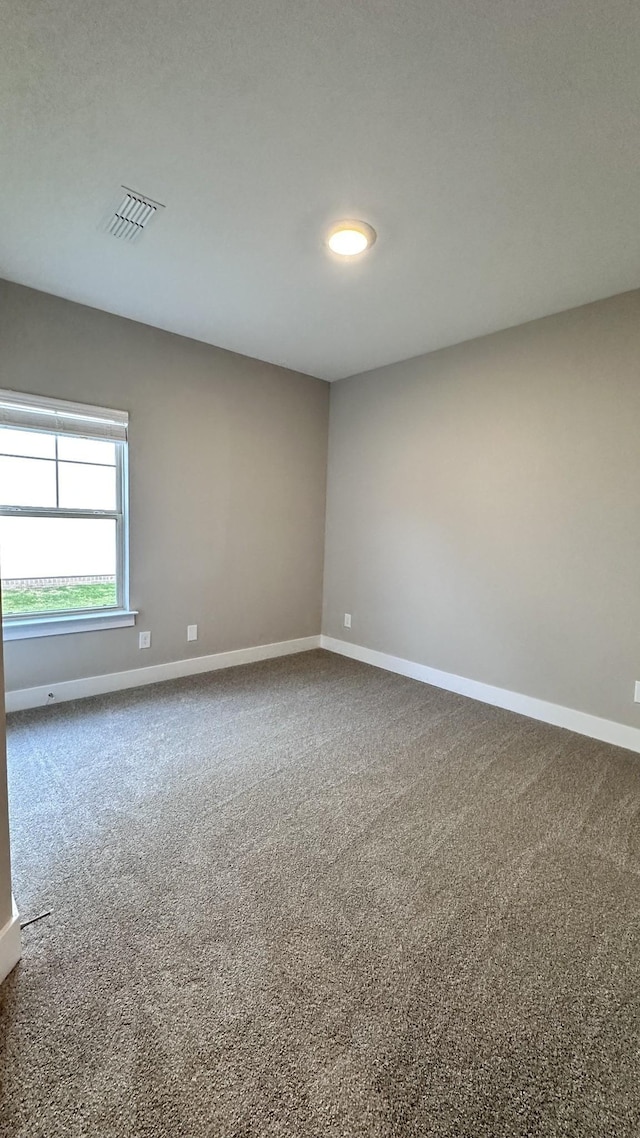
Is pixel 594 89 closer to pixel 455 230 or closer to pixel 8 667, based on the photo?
pixel 455 230

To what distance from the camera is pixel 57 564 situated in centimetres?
310

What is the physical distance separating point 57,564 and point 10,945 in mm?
2310

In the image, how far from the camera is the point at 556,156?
1691 mm

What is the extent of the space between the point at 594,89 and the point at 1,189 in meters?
2.27

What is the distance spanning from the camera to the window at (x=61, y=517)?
288cm

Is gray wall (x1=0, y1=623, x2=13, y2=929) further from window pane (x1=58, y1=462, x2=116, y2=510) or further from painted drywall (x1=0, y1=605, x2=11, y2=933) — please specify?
window pane (x1=58, y1=462, x2=116, y2=510)

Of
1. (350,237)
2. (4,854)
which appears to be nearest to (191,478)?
(350,237)

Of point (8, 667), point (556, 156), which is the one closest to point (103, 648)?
point (8, 667)

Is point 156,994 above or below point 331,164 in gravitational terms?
below

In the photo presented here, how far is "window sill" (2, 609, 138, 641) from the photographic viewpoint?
2.90m

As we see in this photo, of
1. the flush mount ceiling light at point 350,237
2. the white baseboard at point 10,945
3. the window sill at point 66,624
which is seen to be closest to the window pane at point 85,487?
the window sill at point 66,624

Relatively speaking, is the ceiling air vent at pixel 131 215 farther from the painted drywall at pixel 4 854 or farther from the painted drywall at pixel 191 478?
the painted drywall at pixel 4 854

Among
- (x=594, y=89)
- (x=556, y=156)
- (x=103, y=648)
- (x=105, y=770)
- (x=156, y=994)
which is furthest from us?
(x=103, y=648)

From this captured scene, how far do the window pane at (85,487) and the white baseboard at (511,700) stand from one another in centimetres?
246
